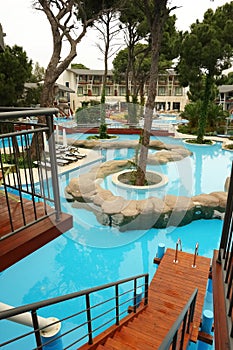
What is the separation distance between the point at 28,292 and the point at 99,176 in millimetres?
5454

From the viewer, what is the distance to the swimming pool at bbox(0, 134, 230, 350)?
4.28 m

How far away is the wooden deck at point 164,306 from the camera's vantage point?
259cm

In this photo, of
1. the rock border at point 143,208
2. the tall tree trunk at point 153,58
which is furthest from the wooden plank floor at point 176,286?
the tall tree trunk at point 153,58

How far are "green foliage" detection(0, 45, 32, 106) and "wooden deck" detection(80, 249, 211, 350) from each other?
31.3 ft

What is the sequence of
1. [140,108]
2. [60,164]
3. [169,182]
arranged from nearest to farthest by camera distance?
[169,182] < [60,164] < [140,108]

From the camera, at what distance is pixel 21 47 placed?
409 inches

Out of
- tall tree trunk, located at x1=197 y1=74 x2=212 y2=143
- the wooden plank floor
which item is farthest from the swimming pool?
tall tree trunk, located at x1=197 y1=74 x2=212 y2=143

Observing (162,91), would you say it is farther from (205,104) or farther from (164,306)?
(164,306)

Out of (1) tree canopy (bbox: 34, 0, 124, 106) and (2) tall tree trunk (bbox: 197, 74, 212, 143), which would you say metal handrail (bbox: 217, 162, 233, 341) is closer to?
(1) tree canopy (bbox: 34, 0, 124, 106)

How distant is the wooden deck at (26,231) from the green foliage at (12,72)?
365 inches

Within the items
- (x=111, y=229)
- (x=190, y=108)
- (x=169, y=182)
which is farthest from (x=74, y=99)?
(x=111, y=229)

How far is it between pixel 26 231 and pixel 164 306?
8.10 feet

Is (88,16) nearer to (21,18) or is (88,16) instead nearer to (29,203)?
(21,18)

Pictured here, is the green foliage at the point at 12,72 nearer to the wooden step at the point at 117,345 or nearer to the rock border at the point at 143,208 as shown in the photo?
the rock border at the point at 143,208
